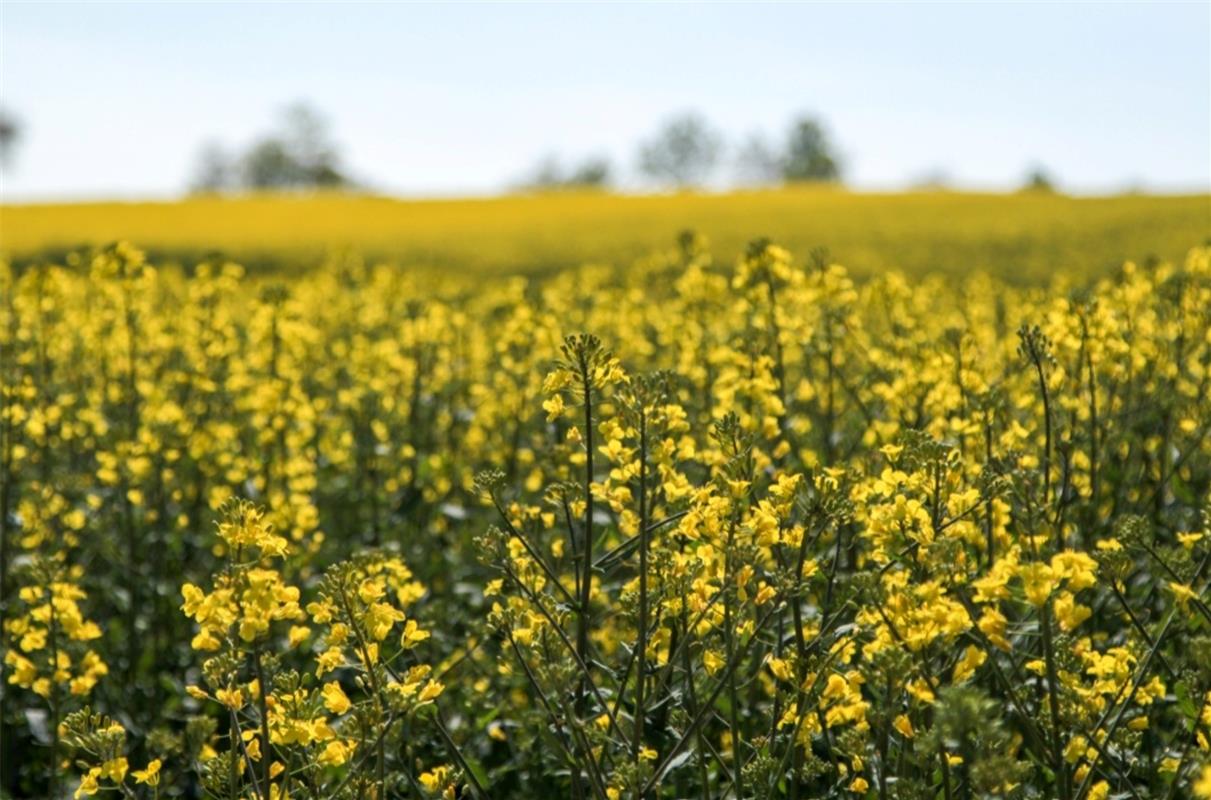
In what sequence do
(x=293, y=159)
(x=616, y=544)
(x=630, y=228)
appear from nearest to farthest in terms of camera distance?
(x=616, y=544) < (x=630, y=228) < (x=293, y=159)

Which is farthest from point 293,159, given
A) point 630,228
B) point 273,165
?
point 630,228

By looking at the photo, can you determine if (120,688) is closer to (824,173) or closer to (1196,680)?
(1196,680)

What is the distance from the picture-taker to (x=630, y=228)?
2878 cm

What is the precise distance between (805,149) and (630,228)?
7674cm

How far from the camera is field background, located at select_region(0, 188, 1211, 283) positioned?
23.8 meters

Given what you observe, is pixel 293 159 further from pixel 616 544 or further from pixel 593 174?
pixel 616 544

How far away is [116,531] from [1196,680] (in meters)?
4.44

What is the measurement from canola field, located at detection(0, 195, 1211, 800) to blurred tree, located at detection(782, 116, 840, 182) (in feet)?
306

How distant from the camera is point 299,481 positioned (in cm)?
488

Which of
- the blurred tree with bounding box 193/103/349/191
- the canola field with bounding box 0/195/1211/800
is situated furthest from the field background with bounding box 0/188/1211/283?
the blurred tree with bounding box 193/103/349/191

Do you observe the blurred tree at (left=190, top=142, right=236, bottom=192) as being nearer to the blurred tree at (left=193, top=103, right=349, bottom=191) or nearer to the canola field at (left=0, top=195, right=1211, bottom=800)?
the blurred tree at (left=193, top=103, right=349, bottom=191)

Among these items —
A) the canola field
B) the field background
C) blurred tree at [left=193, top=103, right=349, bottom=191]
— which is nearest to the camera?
the canola field

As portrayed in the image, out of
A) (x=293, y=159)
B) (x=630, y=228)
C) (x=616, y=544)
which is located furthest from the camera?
(x=293, y=159)

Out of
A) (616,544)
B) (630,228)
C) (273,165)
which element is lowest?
(616,544)
